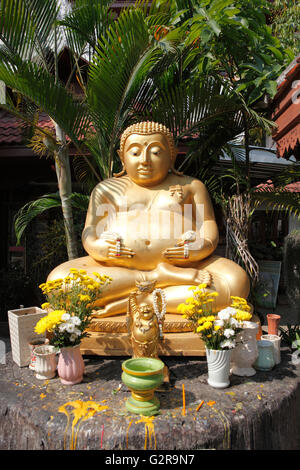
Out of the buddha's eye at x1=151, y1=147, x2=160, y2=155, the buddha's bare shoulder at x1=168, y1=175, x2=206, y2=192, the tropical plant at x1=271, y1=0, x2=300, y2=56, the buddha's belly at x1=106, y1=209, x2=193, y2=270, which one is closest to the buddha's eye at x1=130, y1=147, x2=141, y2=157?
the buddha's eye at x1=151, y1=147, x2=160, y2=155

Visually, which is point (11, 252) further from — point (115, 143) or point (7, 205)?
point (115, 143)

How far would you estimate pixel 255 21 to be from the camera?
3.81 metres

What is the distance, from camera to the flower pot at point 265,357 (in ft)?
9.12

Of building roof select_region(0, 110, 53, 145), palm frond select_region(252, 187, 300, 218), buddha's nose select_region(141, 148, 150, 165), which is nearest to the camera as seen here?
buddha's nose select_region(141, 148, 150, 165)

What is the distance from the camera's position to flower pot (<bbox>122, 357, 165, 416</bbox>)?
208cm

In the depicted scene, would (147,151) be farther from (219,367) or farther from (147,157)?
(219,367)

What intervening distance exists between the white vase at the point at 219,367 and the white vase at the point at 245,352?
23 centimetres

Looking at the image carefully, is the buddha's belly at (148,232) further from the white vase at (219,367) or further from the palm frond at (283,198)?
the white vase at (219,367)

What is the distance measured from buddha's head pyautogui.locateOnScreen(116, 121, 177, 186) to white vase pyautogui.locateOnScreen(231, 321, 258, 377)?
1.89 meters

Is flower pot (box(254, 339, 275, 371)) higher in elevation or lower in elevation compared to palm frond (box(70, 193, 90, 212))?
lower

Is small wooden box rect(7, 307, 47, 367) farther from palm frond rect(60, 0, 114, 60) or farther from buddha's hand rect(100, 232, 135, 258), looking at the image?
palm frond rect(60, 0, 114, 60)

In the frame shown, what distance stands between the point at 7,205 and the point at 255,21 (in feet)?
16.3

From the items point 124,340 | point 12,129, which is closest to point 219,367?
point 124,340

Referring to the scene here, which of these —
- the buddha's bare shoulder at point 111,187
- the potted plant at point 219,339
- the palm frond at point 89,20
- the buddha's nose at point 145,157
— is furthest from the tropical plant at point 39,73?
the potted plant at point 219,339
